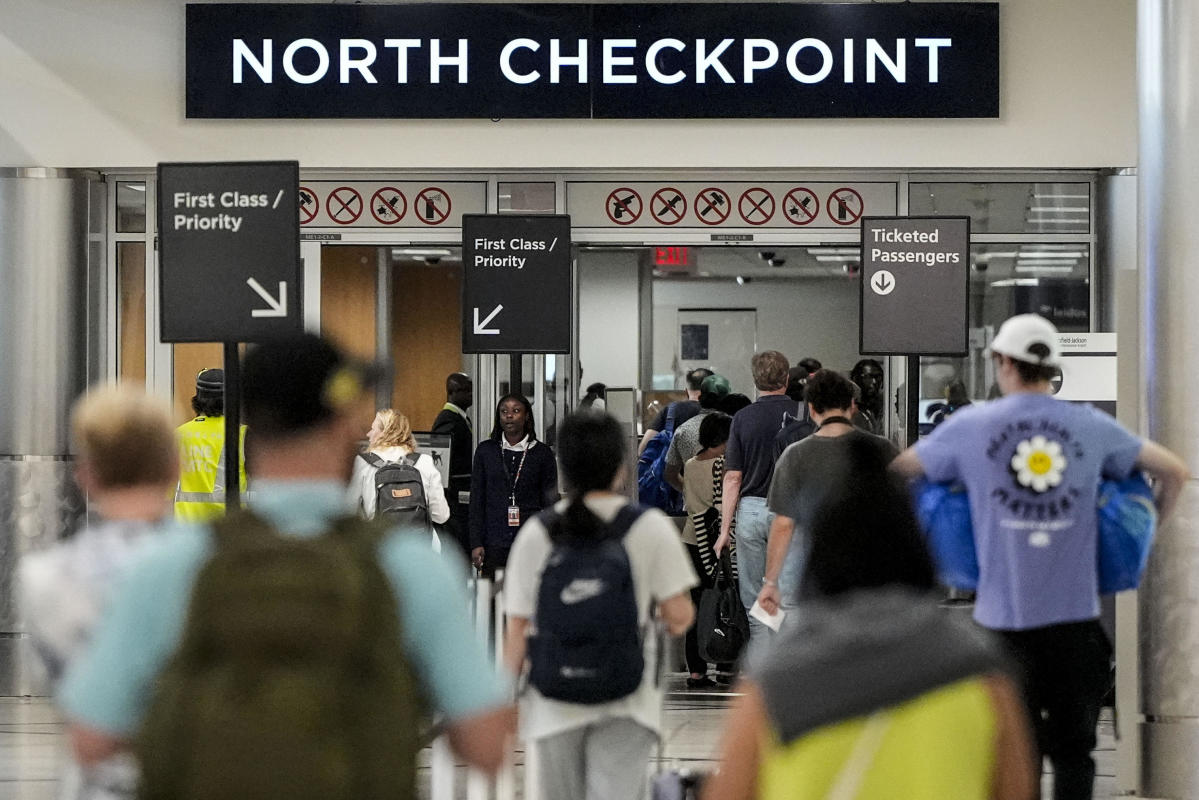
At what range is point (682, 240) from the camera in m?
11.1

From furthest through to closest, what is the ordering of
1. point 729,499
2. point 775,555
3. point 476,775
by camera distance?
point 729,499 < point 775,555 < point 476,775

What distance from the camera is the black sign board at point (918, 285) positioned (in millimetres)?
8109

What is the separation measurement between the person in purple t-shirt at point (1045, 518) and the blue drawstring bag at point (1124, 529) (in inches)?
1.5

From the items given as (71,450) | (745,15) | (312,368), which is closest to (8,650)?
(71,450)

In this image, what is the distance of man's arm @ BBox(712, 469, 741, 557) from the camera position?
8.61 m

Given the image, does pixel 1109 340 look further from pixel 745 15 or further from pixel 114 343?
pixel 114 343

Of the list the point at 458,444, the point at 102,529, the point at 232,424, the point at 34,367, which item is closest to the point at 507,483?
the point at 458,444

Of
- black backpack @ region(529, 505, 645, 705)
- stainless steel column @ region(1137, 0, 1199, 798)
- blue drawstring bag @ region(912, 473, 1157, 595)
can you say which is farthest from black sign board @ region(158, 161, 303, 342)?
stainless steel column @ region(1137, 0, 1199, 798)

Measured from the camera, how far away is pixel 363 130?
10945 millimetres

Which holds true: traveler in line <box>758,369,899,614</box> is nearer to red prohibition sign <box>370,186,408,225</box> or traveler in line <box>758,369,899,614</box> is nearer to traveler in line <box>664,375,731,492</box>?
traveler in line <box>664,375,731,492</box>

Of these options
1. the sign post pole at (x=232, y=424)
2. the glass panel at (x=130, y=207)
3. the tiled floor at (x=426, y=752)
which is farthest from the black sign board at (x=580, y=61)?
the sign post pole at (x=232, y=424)

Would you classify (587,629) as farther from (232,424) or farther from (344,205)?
(344,205)

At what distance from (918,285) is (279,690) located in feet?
21.2

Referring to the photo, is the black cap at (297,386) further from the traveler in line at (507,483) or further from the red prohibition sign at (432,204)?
the red prohibition sign at (432,204)
